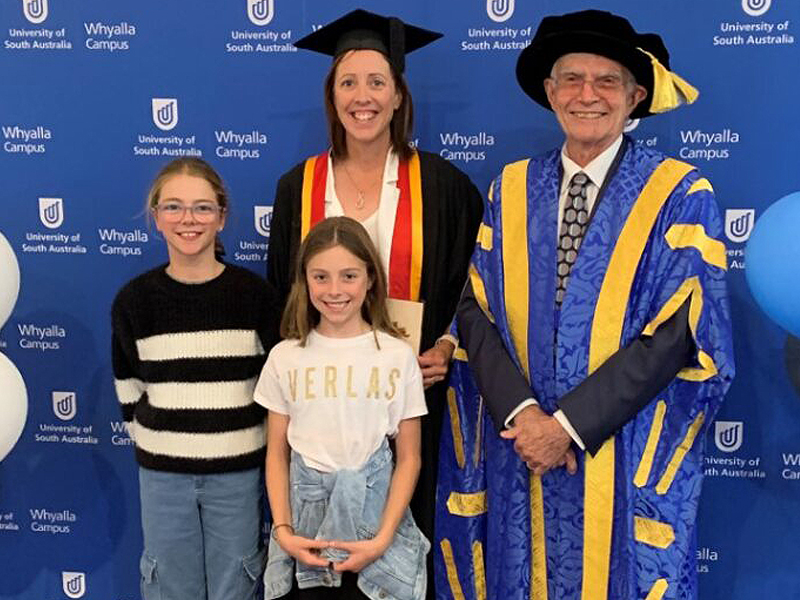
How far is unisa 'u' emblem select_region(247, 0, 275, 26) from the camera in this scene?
122 inches

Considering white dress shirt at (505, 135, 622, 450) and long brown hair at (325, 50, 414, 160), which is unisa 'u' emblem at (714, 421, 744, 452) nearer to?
white dress shirt at (505, 135, 622, 450)

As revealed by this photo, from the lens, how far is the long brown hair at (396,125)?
2.64 meters

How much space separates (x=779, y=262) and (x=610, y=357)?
0.46 m

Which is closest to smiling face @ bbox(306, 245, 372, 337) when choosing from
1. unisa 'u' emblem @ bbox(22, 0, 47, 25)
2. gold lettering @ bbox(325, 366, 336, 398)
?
gold lettering @ bbox(325, 366, 336, 398)

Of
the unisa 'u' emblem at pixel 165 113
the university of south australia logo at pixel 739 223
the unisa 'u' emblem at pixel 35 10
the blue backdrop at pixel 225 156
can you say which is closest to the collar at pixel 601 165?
the blue backdrop at pixel 225 156

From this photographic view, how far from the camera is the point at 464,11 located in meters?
3.01

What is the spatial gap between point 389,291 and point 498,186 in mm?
449

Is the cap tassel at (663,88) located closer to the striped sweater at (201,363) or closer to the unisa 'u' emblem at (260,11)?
the striped sweater at (201,363)

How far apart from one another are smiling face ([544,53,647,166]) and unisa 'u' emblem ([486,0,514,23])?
0.71 meters

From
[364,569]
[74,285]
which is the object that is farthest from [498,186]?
[74,285]

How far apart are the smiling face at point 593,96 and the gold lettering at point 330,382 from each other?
34.5 inches

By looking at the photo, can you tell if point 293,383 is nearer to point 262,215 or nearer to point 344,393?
point 344,393

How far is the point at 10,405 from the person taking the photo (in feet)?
8.86

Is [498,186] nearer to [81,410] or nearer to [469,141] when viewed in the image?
[469,141]
